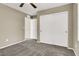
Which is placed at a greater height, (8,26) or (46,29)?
(8,26)

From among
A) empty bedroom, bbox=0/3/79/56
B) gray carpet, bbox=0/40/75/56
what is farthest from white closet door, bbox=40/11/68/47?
gray carpet, bbox=0/40/75/56

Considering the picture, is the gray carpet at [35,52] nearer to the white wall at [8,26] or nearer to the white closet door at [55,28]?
the white wall at [8,26]

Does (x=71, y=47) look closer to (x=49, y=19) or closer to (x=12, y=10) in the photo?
(x=49, y=19)

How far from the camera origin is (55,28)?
433 centimetres

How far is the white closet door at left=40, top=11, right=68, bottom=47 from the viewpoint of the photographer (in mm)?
3904

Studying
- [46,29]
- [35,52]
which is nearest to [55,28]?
[46,29]

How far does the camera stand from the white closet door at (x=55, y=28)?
3904 millimetres

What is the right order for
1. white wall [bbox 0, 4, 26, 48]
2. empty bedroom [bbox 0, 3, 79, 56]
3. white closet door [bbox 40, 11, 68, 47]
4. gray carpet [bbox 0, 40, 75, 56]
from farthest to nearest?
white closet door [bbox 40, 11, 68, 47] → white wall [bbox 0, 4, 26, 48] → empty bedroom [bbox 0, 3, 79, 56] → gray carpet [bbox 0, 40, 75, 56]

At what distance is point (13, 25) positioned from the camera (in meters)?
4.59

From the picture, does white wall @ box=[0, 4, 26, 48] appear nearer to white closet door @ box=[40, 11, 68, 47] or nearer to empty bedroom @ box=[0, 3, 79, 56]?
empty bedroom @ box=[0, 3, 79, 56]

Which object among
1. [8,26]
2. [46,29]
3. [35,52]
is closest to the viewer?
[35,52]

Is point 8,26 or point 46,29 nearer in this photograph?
point 8,26

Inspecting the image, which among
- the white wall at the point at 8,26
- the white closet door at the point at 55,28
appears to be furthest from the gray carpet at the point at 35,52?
the white closet door at the point at 55,28

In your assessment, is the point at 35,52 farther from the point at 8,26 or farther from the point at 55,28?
the point at 8,26
